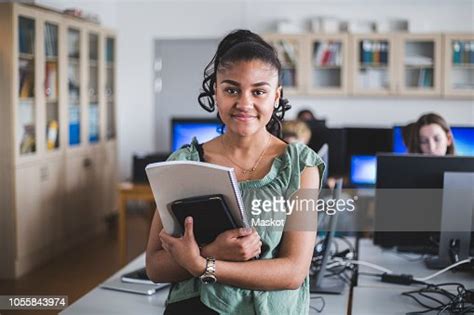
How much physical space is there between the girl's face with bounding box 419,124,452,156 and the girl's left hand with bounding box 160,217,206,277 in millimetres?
1755

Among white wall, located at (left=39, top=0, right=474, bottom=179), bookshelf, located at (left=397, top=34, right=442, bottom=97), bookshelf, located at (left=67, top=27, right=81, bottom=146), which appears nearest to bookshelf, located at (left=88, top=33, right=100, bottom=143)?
bookshelf, located at (left=67, top=27, right=81, bottom=146)

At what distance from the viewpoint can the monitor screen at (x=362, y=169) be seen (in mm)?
3828

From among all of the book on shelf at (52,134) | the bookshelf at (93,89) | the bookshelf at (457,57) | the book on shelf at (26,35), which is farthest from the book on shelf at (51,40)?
the bookshelf at (457,57)

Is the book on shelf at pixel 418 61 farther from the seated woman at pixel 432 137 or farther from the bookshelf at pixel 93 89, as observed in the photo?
the seated woman at pixel 432 137

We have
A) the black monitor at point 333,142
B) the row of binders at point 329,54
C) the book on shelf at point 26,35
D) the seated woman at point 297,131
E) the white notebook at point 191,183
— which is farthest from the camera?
the row of binders at point 329,54

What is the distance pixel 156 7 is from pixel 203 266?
5823 millimetres

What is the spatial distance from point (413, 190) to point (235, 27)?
15.0ft

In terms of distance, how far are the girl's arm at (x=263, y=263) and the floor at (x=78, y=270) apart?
92.8 inches

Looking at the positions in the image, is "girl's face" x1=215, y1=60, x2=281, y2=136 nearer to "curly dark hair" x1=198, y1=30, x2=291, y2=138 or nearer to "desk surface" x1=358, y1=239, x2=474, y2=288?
"curly dark hair" x1=198, y1=30, x2=291, y2=138

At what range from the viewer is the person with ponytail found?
52.4 inches

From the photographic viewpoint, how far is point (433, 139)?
9.28 feet

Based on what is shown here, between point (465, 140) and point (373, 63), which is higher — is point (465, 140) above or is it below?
below

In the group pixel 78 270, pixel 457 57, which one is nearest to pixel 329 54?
pixel 457 57

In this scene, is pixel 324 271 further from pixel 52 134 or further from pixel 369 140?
pixel 52 134
